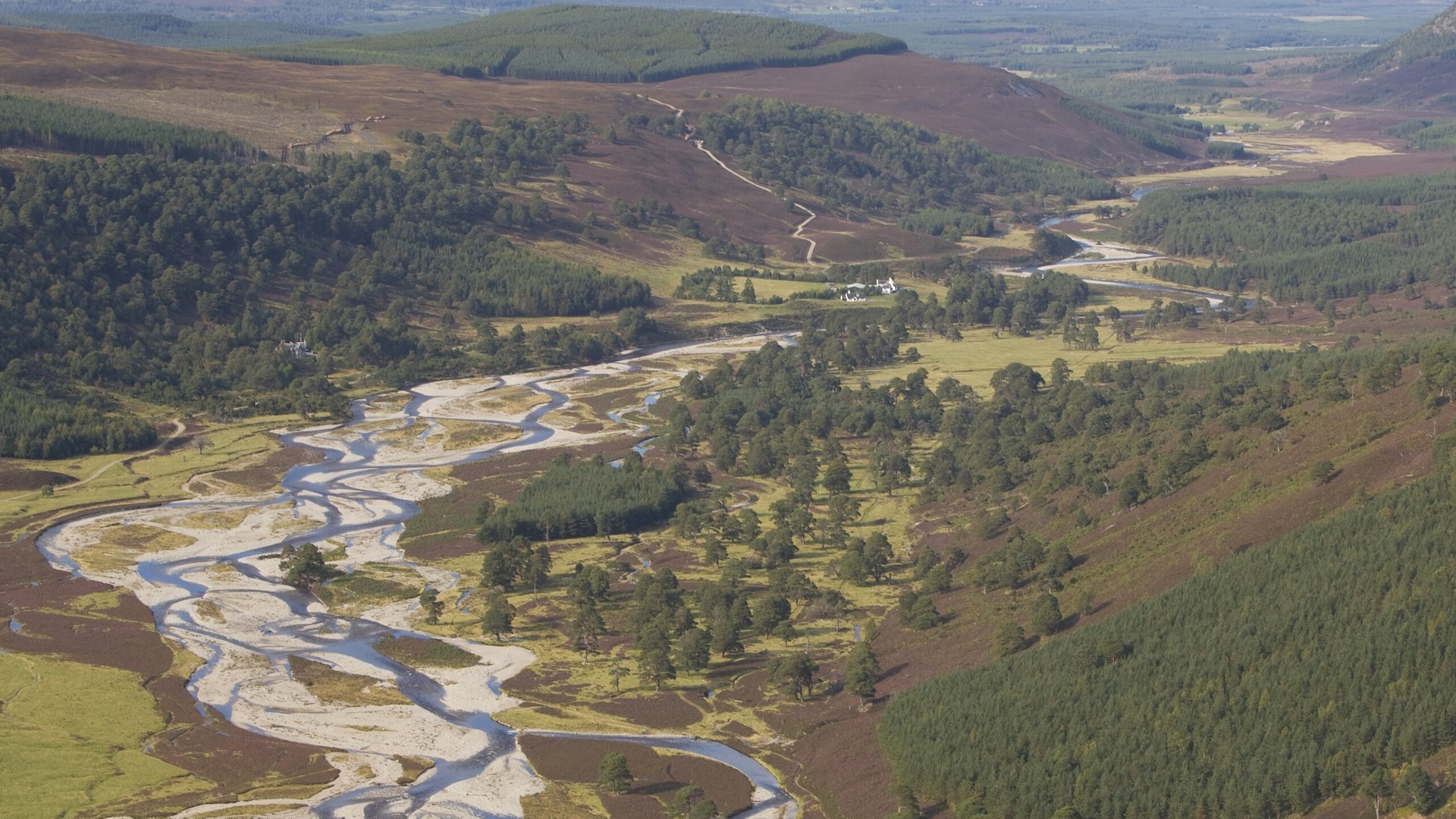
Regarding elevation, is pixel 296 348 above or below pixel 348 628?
below

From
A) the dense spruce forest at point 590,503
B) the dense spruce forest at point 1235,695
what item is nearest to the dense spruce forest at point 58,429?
the dense spruce forest at point 590,503

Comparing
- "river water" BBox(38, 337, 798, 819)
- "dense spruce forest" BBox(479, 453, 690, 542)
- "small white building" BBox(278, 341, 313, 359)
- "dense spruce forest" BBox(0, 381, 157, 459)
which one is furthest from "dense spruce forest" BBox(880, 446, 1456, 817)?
"small white building" BBox(278, 341, 313, 359)

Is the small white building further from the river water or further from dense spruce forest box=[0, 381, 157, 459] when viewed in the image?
dense spruce forest box=[0, 381, 157, 459]

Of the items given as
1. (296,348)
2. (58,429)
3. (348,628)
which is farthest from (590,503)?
(296,348)

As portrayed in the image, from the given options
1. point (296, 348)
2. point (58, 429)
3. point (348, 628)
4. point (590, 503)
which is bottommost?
point (296, 348)

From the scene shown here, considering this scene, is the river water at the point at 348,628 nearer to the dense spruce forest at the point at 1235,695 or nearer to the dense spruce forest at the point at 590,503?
the dense spruce forest at the point at 590,503

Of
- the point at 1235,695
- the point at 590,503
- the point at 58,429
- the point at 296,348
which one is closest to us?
the point at 1235,695

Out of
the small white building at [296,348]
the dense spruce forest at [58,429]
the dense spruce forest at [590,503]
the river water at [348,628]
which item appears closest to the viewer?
the river water at [348,628]

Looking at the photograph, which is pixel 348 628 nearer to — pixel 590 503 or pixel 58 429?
pixel 590 503
